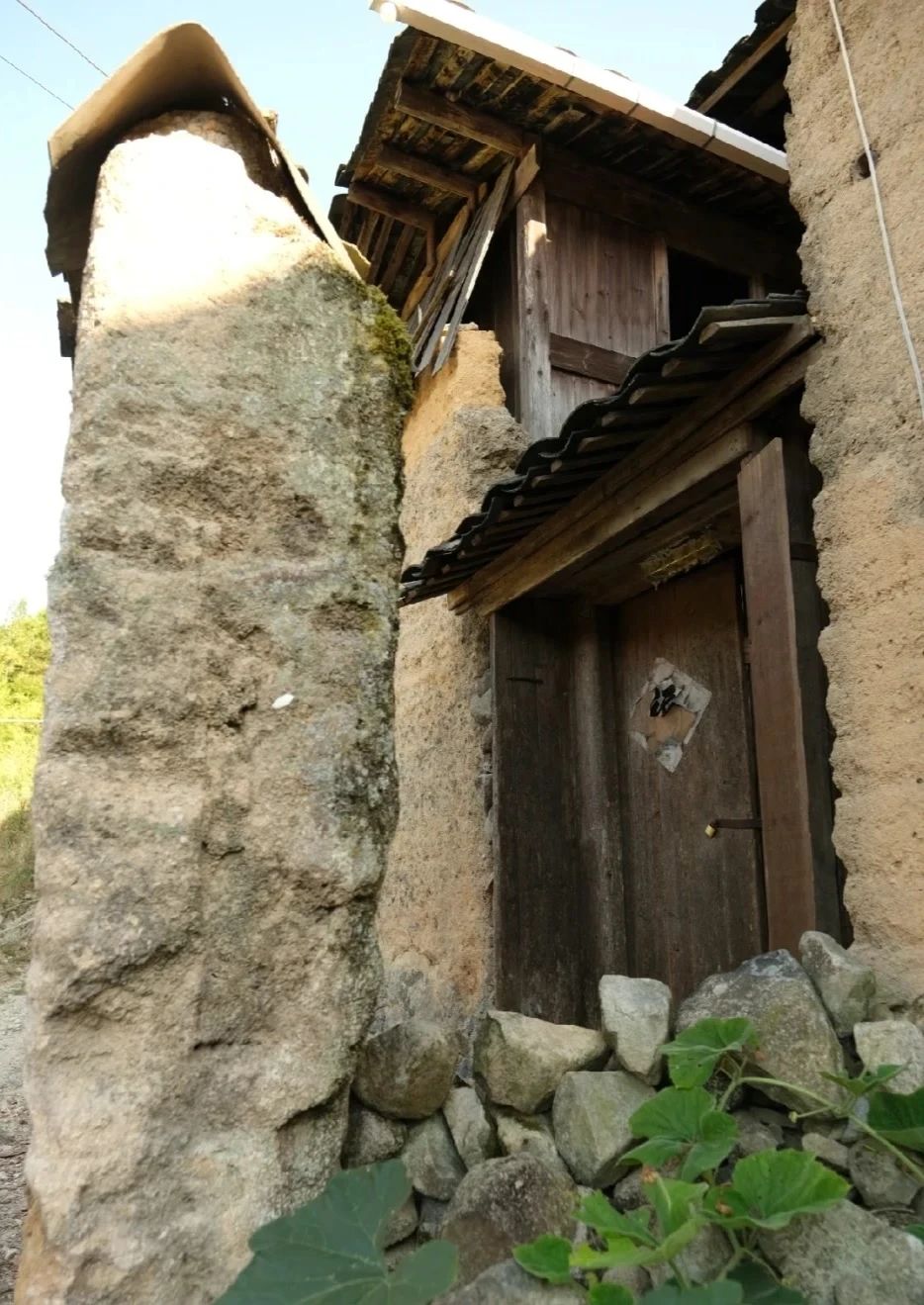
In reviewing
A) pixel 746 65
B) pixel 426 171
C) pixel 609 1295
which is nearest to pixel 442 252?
pixel 426 171

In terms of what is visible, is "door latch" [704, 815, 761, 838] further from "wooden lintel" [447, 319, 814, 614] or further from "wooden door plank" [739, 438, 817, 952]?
"wooden lintel" [447, 319, 814, 614]

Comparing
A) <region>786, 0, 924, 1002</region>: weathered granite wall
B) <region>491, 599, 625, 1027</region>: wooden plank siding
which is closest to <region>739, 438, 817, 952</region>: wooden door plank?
<region>786, 0, 924, 1002</region>: weathered granite wall

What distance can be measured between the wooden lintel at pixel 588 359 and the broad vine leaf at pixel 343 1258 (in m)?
3.85

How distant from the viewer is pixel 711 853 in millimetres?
3625

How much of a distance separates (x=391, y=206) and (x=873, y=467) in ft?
11.8

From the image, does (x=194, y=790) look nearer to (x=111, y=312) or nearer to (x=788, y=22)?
(x=111, y=312)

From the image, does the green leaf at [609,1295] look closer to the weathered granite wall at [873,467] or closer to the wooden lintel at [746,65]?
the weathered granite wall at [873,467]

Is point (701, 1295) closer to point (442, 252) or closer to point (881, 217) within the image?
point (881, 217)

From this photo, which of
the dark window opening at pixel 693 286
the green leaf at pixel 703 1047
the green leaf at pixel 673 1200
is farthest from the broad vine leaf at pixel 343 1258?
the dark window opening at pixel 693 286

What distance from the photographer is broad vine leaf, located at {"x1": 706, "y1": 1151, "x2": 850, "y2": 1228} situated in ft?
4.44

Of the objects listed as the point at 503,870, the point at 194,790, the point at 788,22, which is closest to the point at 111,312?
the point at 194,790

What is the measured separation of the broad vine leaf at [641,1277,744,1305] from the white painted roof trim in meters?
4.06

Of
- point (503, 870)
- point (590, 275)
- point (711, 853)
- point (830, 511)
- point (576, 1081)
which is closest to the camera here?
point (576, 1081)

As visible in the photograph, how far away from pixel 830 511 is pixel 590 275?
2734 millimetres
